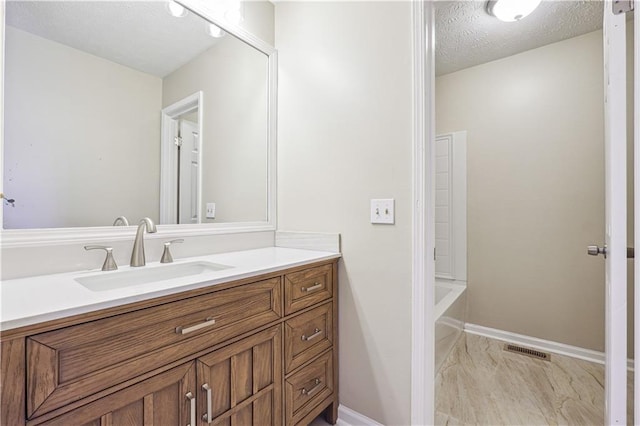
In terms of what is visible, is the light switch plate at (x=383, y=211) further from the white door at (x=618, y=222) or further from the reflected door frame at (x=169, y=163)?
the reflected door frame at (x=169, y=163)

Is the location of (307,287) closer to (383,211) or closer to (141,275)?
(383,211)

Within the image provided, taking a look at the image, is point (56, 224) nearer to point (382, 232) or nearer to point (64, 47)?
point (64, 47)

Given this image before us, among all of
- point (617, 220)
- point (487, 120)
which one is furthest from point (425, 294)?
point (487, 120)

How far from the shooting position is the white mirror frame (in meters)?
0.96

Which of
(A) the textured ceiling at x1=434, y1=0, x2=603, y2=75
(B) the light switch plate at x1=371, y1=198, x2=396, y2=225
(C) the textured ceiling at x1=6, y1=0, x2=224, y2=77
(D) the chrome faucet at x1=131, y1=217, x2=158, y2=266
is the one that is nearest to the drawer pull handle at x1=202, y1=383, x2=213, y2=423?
(D) the chrome faucet at x1=131, y1=217, x2=158, y2=266

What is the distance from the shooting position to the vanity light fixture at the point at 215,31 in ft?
5.04

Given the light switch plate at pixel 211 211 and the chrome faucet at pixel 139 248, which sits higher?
the light switch plate at pixel 211 211

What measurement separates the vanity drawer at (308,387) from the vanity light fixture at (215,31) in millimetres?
1715

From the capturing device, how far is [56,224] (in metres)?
1.06

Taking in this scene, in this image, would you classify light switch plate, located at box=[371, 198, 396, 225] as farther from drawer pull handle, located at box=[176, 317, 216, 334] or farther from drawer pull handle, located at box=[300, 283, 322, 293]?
drawer pull handle, located at box=[176, 317, 216, 334]

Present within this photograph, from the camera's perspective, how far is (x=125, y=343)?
0.76 meters

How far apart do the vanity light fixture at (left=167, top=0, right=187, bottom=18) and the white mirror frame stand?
28 mm

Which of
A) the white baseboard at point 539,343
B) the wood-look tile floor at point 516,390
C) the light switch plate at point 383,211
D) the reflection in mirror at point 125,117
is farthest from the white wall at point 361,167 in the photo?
the white baseboard at point 539,343

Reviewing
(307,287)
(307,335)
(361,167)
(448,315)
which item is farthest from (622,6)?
(448,315)
